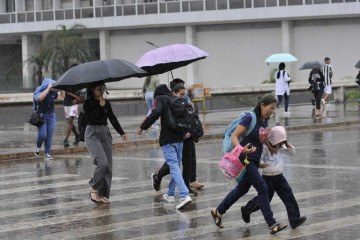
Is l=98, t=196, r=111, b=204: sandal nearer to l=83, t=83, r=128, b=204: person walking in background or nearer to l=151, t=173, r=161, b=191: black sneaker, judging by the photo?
l=83, t=83, r=128, b=204: person walking in background

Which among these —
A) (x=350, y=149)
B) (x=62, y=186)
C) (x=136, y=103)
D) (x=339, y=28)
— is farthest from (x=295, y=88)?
(x=62, y=186)

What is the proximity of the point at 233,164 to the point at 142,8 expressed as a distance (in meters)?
A: 51.9

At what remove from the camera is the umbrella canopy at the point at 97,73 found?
39.6 feet

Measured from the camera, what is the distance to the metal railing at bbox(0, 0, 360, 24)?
57062mm

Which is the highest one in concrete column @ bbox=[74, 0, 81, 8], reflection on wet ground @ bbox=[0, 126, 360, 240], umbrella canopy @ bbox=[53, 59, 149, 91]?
concrete column @ bbox=[74, 0, 81, 8]

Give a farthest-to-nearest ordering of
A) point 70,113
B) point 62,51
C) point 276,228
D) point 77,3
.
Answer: point 77,3 → point 62,51 → point 70,113 → point 276,228

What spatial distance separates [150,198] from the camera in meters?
12.7

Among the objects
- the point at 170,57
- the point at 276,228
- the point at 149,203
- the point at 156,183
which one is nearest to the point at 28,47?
the point at 170,57

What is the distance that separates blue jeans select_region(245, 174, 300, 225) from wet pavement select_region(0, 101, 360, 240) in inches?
7.9

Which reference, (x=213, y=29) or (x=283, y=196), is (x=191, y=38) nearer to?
(x=213, y=29)

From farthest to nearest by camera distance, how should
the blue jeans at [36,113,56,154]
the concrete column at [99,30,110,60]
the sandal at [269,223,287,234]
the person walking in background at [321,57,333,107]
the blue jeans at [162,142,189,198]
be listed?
the concrete column at [99,30,110,60], the person walking in background at [321,57,333,107], the blue jeans at [36,113,56,154], the blue jeans at [162,142,189,198], the sandal at [269,223,287,234]

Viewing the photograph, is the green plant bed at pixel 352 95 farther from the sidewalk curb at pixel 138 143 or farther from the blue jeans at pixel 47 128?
the blue jeans at pixel 47 128

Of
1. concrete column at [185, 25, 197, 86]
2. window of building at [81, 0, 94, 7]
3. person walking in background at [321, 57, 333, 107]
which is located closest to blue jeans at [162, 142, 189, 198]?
person walking in background at [321, 57, 333, 107]

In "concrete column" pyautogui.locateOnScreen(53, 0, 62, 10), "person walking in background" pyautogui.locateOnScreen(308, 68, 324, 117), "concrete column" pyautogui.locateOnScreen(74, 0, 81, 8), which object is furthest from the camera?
"concrete column" pyautogui.locateOnScreen(53, 0, 62, 10)
